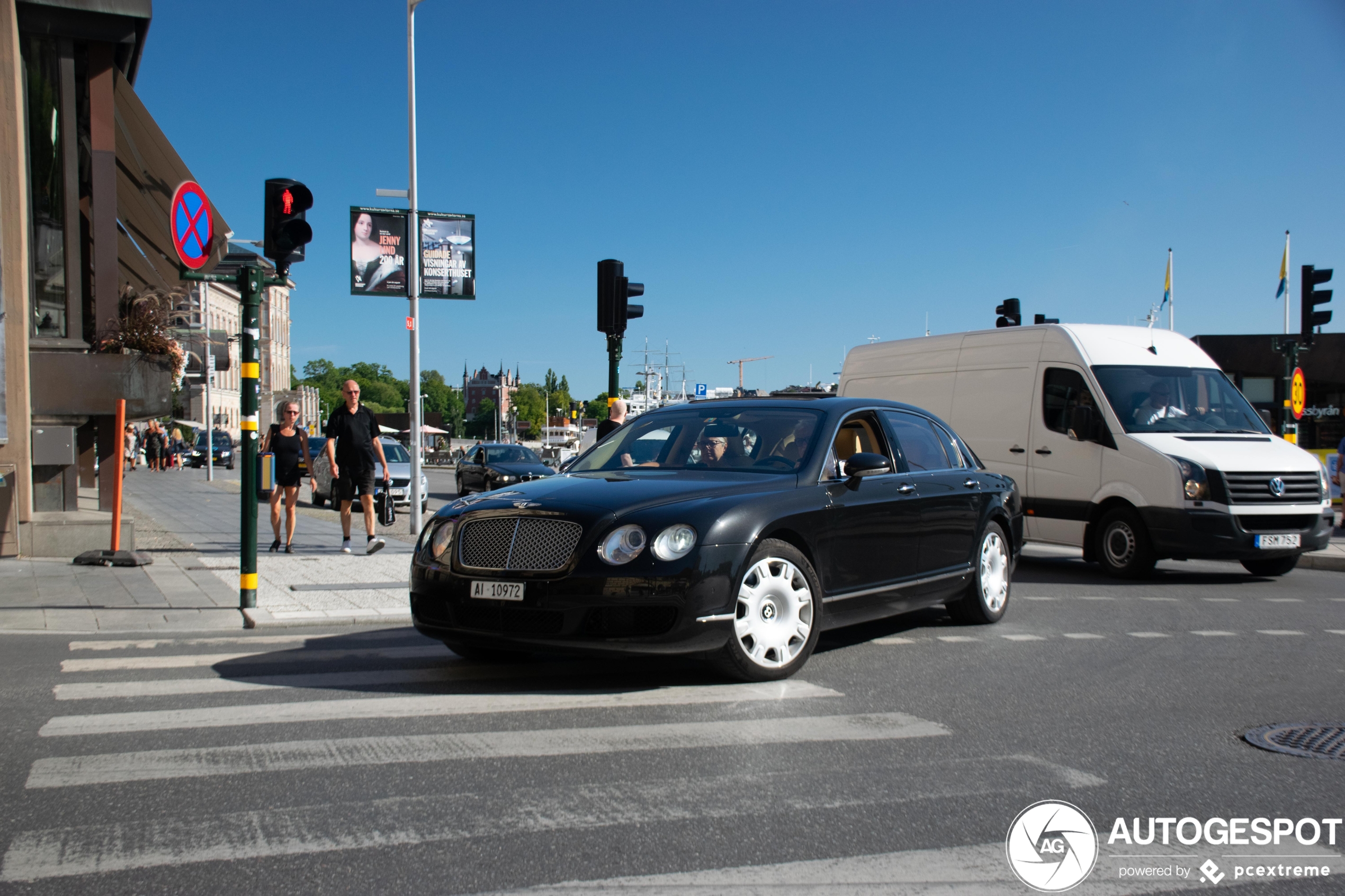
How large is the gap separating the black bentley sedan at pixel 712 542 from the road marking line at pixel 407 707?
0.20 metres

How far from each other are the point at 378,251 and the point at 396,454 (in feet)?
35.6

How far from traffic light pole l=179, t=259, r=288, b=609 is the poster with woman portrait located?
763 cm

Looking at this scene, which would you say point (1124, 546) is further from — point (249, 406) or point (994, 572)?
point (249, 406)

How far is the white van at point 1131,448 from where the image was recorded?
10883mm

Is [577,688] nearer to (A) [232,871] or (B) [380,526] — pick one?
(A) [232,871]

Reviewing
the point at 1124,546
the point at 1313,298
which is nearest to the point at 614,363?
the point at 1124,546

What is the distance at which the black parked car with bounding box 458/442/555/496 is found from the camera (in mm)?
28344

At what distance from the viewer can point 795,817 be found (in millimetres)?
3723

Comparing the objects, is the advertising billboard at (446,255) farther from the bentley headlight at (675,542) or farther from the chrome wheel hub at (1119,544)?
the bentley headlight at (675,542)

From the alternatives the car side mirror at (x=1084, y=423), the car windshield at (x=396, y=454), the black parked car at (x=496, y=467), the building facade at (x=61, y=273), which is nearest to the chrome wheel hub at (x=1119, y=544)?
the car side mirror at (x=1084, y=423)

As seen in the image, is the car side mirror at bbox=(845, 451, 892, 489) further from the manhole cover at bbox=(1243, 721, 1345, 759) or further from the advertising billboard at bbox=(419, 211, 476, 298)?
the advertising billboard at bbox=(419, 211, 476, 298)

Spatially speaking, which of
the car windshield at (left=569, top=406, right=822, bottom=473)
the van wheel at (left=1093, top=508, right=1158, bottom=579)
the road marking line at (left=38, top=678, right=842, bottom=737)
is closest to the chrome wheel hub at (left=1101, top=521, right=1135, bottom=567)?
the van wheel at (left=1093, top=508, right=1158, bottom=579)

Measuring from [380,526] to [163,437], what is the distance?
3551 cm

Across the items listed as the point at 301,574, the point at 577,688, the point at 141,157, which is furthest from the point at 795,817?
the point at 141,157
